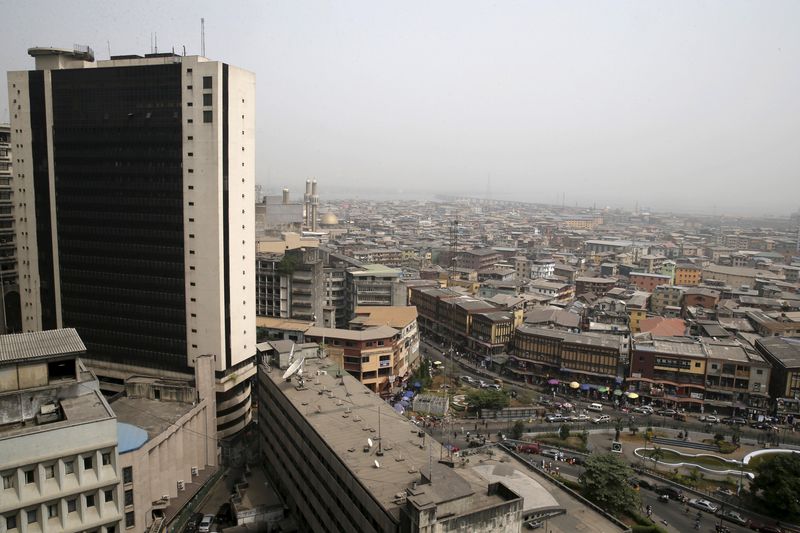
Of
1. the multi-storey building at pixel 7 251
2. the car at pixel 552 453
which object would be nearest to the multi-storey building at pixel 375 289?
the car at pixel 552 453

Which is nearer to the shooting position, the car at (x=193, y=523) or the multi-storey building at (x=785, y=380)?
the car at (x=193, y=523)

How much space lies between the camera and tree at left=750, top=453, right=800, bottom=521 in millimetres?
23734

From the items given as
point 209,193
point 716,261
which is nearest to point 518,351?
point 209,193

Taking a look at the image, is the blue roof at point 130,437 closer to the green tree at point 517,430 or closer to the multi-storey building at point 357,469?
the multi-storey building at point 357,469

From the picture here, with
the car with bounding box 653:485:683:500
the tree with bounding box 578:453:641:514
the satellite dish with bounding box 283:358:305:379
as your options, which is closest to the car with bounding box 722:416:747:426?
the car with bounding box 653:485:683:500

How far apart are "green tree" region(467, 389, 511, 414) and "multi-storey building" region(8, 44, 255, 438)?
43.9 ft

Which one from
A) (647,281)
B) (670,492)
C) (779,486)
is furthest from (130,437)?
(647,281)

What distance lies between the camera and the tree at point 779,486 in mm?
23734

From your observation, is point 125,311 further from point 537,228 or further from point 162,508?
point 537,228

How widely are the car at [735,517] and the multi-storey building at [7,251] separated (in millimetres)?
41158

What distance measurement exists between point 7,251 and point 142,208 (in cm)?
1603

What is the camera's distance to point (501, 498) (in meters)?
16.2

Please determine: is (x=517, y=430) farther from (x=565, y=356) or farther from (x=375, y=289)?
(x=375, y=289)

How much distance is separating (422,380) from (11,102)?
2981cm
